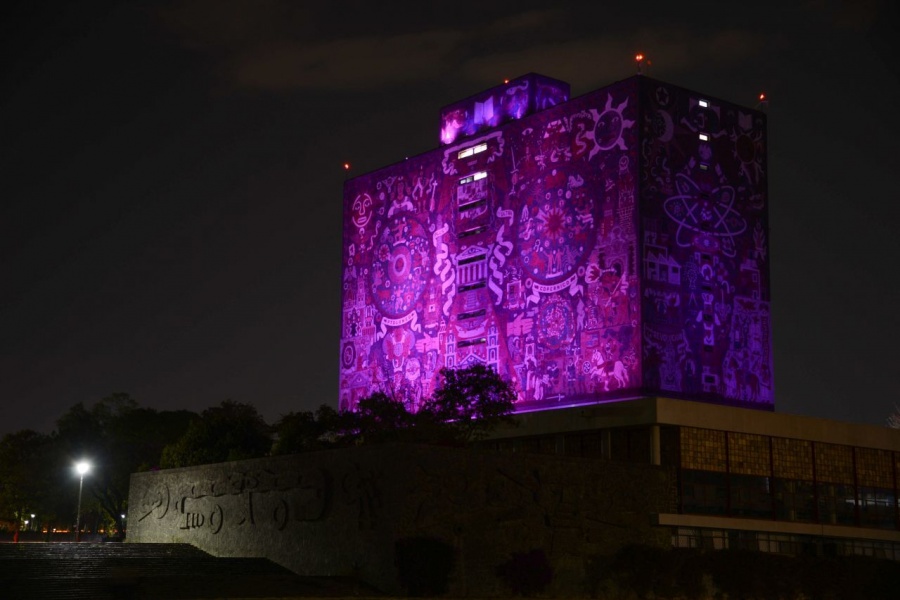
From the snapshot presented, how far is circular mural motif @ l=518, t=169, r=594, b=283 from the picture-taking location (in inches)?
1816

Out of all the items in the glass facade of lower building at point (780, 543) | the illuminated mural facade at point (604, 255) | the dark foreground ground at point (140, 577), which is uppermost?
the illuminated mural facade at point (604, 255)

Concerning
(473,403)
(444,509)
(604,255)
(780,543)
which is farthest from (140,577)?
(780,543)

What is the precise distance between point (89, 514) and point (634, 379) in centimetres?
6249

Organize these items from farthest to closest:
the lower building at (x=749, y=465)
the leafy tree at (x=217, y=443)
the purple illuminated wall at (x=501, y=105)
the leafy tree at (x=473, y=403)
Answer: the leafy tree at (x=217, y=443)
the purple illuminated wall at (x=501, y=105)
the leafy tree at (x=473, y=403)
the lower building at (x=749, y=465)

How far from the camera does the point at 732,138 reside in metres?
47.9

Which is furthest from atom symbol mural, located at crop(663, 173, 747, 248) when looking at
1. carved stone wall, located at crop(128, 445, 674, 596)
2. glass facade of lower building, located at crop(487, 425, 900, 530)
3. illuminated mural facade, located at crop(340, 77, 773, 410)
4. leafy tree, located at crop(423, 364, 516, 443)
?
carved stone wall, located at crop(128, 445, 674, 596)

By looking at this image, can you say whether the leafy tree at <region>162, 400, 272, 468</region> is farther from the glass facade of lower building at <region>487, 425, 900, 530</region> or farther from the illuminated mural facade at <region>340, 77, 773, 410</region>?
the glass facade of lower building at <region>487, 425, 900, 530</region>

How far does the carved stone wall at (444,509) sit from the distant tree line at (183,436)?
196 inches

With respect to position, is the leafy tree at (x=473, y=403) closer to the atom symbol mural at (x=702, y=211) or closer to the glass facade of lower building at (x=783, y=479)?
the glass facade of lower building at (x=783, y=479)

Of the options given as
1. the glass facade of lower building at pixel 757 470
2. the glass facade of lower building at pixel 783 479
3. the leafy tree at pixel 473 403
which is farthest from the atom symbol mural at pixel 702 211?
the leafy tree at pixel 473 403

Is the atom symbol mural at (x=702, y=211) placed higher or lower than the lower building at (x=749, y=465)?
higher

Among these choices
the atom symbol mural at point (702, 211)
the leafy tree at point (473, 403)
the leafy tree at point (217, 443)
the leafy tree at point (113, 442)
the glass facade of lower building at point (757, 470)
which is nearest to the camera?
the glass facade of lower building at point (757, 470)

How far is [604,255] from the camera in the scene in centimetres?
4506

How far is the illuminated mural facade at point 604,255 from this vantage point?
4434 centimetres
